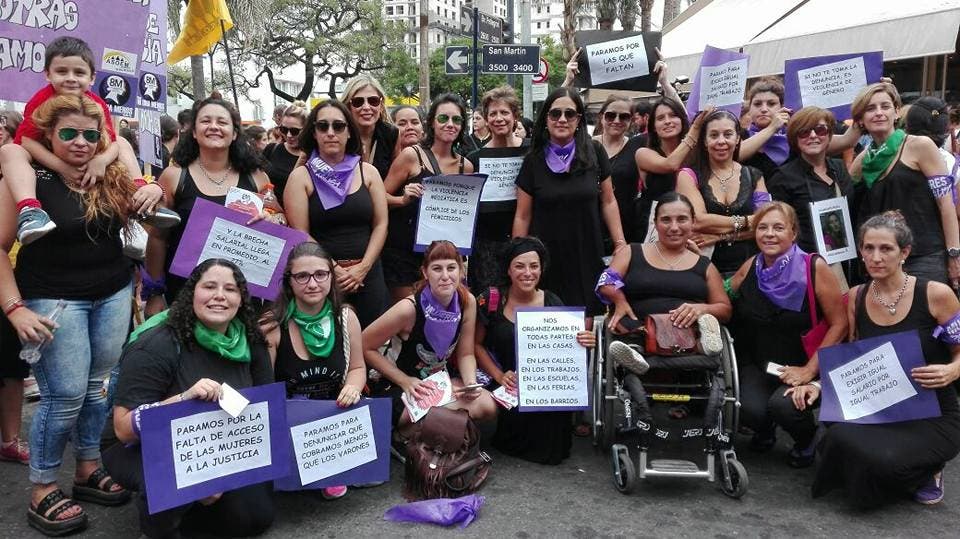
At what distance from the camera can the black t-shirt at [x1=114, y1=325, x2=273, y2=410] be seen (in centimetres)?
325

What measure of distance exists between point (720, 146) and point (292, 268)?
2.69 metres

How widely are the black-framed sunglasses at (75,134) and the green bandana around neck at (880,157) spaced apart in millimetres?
4477

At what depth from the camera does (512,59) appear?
9828 mm

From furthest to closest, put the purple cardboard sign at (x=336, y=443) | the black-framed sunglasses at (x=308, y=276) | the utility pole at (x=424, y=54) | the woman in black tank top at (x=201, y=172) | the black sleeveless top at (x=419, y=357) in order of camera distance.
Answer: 1. the utility pole at (x=424, y=54)
2. the black sleeveless top at (x=419, y=357)
3. the woman in black tank top at (x=201, y=172)
4. the black-framed sunglasses at (x=308, y=276)
5. the purple cardboard sign at (x=336, y=443)

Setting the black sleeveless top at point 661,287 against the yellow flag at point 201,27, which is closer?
the black sleeveless top at point 661,287

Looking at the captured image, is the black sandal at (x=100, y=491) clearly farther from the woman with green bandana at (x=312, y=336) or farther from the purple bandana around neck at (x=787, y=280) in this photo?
the purple bandana around neck at (x=787, y=280)

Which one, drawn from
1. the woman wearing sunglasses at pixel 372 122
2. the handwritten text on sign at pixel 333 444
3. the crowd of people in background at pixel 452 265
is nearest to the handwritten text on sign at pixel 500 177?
the crowd of people in background at pixel 452 265

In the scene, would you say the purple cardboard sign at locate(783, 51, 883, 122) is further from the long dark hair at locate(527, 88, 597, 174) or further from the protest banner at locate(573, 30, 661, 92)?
the long dark hair at locate(527, 88, 597, 174)

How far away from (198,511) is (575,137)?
3035mm

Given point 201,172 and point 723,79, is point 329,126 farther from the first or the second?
point 723,79

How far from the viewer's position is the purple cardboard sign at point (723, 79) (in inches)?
215

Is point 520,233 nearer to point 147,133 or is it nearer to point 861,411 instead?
point 861,411

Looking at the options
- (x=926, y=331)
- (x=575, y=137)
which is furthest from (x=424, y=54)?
(x=926, y=331)

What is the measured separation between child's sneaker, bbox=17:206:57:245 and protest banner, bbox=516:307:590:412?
7.90 ft
